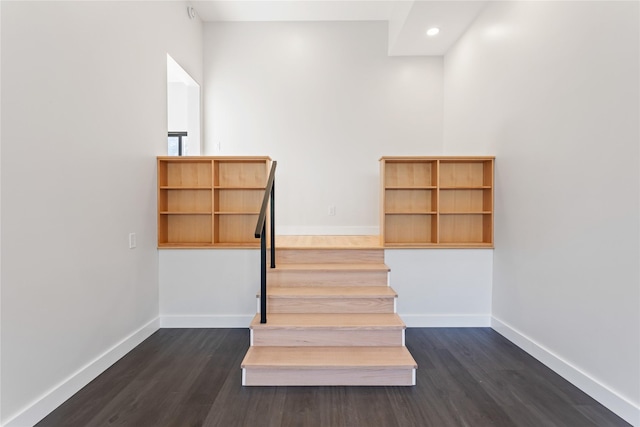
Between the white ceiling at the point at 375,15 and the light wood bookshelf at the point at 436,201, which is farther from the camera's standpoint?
the white ceiling at the point at 375,15

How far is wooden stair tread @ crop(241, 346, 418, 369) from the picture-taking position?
2129mm

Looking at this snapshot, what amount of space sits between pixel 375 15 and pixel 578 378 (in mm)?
4518

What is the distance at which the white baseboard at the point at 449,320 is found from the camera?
317 cm

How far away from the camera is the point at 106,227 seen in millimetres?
2383

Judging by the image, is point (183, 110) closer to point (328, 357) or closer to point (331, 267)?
point (331, 267)

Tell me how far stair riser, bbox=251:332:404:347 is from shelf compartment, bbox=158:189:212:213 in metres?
1.54

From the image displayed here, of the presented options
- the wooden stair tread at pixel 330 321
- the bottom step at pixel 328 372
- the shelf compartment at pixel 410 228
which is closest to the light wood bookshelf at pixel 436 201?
the shelf compartment at pixel 410 228

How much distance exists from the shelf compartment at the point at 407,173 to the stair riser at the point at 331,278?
1.04m

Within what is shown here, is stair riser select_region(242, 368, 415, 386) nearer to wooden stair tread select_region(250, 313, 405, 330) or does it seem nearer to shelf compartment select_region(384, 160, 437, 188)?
wooden stair tread select_region(250, 313, 405, 330)

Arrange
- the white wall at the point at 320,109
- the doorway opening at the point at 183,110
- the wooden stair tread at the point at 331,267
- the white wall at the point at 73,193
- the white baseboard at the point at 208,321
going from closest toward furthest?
1. the white wall at the point at 73,193
2. the wooden stair tread at the point at 331,267
3. the white baseboard at the point at 208,321
4. the doorway opening at the point at 183,110
5. the white wall at the point at 320,109

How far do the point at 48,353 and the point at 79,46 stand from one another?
1.97 meters

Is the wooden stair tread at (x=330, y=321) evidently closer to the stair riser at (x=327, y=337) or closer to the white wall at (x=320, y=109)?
the stair riser at (x=327, y=337)

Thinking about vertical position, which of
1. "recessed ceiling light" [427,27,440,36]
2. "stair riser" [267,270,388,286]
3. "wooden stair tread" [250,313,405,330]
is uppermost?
"recessed ceiling light" [427,27,440,36]

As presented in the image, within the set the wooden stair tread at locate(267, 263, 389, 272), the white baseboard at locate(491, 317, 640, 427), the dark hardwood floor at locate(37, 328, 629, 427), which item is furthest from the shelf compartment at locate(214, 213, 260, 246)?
the white baseboard at locate(491, 317, 640, 427)
